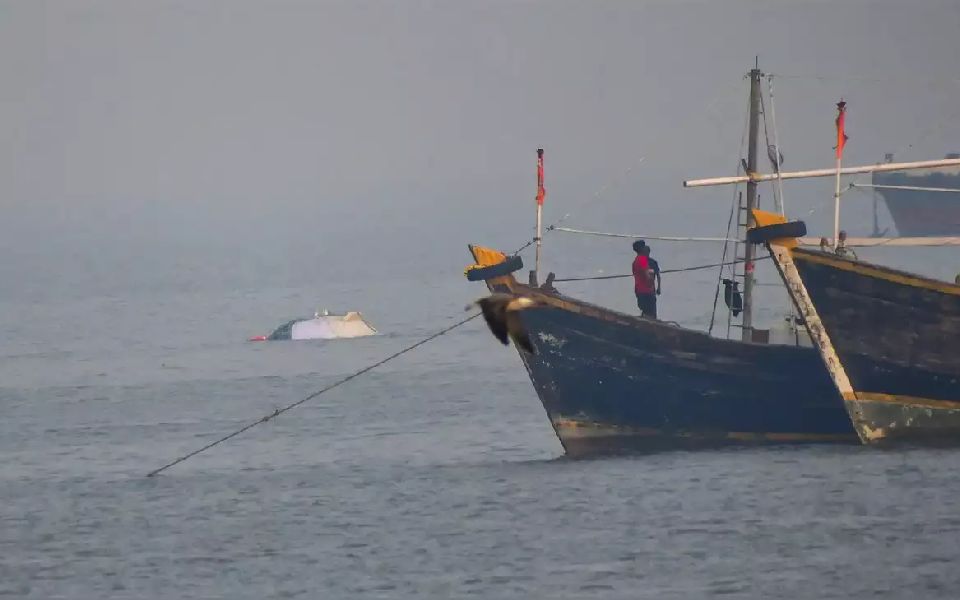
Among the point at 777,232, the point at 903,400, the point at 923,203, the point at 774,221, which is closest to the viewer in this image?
the point at 777,232

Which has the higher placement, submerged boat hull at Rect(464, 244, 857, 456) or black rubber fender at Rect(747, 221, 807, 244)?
black rubber fender at Rect(747, 221, 807, 244)

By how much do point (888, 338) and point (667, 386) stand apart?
406cm

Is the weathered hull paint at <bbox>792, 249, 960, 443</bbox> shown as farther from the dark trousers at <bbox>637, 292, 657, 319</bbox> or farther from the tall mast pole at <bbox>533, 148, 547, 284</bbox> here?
the tall mast pole at <bbox>533, 148, 547, 284</bbox>

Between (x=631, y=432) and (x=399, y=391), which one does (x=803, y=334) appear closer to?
(x=631, y=432)

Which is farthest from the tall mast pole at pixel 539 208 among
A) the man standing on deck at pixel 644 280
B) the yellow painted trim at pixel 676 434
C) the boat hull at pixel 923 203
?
the boat hull at pixel 923 203

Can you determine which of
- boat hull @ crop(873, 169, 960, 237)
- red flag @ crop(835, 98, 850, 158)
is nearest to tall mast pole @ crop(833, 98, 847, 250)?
red flag @ crop(835, 98, 850, 158)

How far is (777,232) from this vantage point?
117 feet

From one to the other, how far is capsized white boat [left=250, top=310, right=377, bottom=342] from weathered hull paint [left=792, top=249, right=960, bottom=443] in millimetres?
46247

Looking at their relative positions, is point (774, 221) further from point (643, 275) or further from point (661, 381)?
point (661, 381)

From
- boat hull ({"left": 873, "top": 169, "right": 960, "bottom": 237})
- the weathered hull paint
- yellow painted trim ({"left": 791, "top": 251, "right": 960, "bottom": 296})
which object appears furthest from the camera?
boat hull ({"left": 873, "top": 169, "right": 960, "bottom": 237})

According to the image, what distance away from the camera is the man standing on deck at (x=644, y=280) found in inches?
1495

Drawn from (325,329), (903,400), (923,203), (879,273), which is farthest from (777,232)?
(923,203)

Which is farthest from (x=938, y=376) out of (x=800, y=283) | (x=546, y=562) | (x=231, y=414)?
(x=231, y=414)

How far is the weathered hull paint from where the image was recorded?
35.9m
